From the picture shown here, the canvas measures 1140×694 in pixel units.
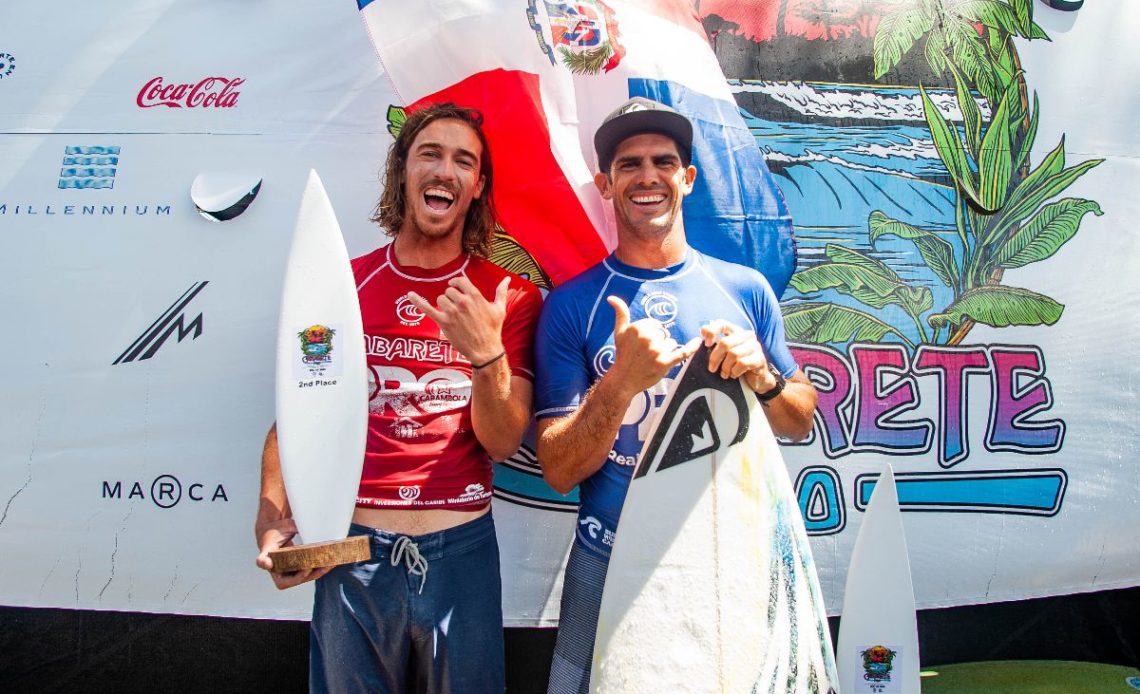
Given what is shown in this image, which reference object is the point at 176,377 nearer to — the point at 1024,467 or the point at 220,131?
the point at 220,131

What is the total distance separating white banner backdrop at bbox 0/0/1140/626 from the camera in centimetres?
222

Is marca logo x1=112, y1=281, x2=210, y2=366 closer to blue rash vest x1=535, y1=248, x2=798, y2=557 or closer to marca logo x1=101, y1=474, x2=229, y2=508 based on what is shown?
marca logo x1=101, y1=474, x2=229, y2=508

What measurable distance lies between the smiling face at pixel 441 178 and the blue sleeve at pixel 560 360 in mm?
334

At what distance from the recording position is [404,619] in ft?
5.32

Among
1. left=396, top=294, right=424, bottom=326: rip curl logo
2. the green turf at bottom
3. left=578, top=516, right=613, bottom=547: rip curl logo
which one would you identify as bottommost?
the green turf at bottom

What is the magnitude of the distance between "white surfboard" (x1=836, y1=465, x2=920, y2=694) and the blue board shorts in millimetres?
983

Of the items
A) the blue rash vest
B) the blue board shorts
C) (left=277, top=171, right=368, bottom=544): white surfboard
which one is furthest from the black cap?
the blue board shorts

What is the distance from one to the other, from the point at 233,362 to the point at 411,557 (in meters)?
0.99

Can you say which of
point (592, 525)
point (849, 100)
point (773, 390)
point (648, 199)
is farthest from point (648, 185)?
point (849, 100)

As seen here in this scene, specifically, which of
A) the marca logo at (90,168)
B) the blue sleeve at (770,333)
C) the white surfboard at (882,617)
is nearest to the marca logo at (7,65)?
the marca logo at (90,168)

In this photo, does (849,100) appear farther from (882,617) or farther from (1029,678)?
(1029,678)

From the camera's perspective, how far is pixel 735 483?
1.61 meters

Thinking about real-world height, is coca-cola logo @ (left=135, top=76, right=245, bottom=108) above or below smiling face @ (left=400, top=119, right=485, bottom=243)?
above

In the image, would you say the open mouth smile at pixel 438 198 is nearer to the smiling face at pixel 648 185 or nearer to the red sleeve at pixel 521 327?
the red sleeve at pixel 521 327
